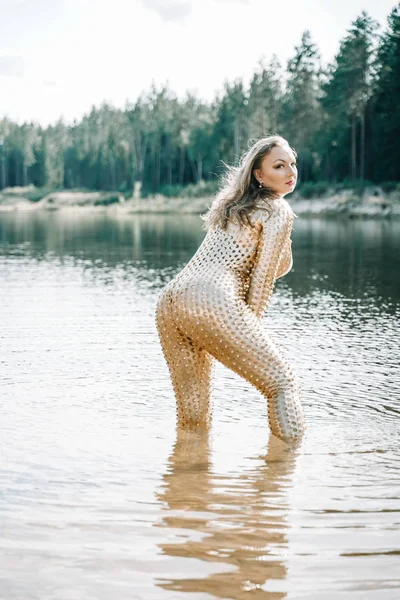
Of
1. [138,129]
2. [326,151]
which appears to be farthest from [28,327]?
[138,129]

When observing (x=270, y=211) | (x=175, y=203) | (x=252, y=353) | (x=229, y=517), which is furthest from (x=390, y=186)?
(x=229, y=517)

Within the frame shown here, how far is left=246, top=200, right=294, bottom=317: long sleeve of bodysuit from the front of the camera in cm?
623

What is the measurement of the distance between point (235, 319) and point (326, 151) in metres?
77.4

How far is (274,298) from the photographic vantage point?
1694cm

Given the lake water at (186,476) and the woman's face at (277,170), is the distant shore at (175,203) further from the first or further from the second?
the woman's face at (277,170)

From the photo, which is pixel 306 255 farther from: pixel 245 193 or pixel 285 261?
pixel 245 193

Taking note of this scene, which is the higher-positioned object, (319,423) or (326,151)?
(326,151)

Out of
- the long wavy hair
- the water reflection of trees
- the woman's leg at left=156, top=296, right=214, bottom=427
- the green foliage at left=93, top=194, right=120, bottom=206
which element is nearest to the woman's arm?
the long wavy hair

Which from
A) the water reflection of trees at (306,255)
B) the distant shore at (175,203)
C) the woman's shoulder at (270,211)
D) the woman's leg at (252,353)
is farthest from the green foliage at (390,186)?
the woman's leg at (252,353)

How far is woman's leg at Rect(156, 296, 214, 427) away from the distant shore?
15.5 feet

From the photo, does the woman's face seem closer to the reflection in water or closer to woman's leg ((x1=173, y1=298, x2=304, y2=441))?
woman's leg ((x1=173, y1=298, x2=304, y2=441))

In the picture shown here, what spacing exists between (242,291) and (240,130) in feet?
310

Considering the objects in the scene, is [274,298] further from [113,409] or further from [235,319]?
[235,319]

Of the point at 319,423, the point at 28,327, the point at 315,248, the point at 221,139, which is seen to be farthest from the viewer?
the point at 221,139
